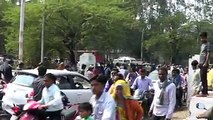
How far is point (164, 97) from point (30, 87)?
14.6ft

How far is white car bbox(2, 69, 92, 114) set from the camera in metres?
11.5

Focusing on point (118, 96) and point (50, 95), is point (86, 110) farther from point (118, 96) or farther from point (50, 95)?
point (50, 95)

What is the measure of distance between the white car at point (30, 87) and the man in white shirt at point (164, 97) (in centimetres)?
408

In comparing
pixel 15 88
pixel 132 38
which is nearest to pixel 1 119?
pixel 15 88

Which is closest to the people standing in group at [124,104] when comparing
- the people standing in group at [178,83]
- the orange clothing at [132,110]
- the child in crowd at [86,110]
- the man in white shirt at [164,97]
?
the orange clothing at [132,110]

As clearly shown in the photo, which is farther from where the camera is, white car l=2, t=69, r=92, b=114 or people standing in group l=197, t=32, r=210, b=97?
white car l=2, t=69, r=92, b=114

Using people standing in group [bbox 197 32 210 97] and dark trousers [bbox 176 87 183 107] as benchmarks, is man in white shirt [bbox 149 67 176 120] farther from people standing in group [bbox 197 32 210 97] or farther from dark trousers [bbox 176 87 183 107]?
dark trousers [bbox 176 87 183 107]

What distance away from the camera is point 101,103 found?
214 inches

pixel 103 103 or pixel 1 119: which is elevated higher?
pixel 103 103

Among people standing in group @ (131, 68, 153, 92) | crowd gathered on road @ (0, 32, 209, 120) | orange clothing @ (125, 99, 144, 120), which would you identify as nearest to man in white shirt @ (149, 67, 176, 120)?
crowd gathered on road @ (0, 32, 209, 120)

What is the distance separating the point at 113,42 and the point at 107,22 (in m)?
2.54

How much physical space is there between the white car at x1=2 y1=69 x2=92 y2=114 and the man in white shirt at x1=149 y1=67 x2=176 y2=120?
408 centimetres

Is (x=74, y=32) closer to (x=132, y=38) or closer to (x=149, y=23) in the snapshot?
(x=149, y=23)

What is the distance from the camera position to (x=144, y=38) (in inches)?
2618
